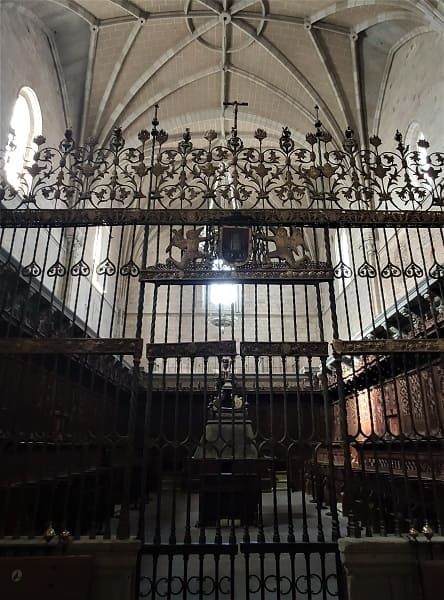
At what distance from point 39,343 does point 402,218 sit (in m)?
3.46

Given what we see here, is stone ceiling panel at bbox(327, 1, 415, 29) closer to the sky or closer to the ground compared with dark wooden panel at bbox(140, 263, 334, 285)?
→ closer to the sky

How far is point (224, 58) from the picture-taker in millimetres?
13625

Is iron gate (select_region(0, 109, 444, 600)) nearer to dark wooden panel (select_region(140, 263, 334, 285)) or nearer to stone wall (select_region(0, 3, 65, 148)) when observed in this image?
dark wooden panel (select_region(140, 263, 334, 285))

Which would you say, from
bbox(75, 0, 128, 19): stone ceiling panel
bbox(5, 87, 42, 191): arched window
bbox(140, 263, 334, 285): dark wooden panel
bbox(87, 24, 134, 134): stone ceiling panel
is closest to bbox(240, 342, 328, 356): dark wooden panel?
bbox(140, 263, 334, 285): dark wooden panel

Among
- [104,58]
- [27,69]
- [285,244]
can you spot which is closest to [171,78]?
[104,58]

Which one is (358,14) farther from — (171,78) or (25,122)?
(25,122)

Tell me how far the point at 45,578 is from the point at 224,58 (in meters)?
Answer: 14.5

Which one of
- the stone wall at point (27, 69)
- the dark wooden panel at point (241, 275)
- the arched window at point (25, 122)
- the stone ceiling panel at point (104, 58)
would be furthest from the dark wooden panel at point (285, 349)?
the stone ceiling panel at point (104, 58)

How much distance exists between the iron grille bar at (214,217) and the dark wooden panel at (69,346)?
115 centimetres

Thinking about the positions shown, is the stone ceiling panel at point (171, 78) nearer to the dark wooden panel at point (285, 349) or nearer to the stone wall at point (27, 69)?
the stone wall at point (27, 69)

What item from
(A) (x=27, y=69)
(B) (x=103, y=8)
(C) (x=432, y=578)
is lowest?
(C) (x=432, y=578)

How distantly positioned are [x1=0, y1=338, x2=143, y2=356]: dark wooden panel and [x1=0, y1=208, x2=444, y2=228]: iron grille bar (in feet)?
3.76

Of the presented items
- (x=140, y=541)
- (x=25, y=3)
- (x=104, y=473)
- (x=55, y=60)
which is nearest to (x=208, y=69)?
(x=55, y=60)

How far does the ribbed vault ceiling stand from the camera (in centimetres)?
1173
